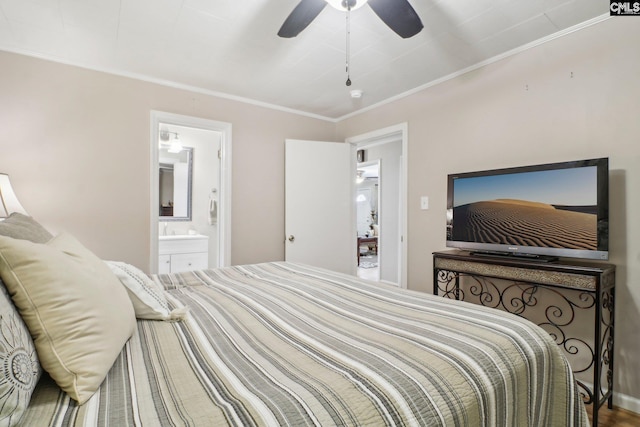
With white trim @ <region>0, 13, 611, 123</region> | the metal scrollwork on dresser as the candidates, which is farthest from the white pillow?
white trim @ <region>0, 13, 611, 123</region>

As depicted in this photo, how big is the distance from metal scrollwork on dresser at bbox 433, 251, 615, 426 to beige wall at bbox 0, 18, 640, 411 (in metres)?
0.12

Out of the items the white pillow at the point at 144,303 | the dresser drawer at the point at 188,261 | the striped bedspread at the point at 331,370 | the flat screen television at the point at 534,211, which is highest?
the flat screen television at the point at 534,211

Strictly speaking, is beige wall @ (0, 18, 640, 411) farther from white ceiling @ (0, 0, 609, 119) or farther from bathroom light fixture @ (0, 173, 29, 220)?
bathroom light fixture @ (0, 173, 29, 220)

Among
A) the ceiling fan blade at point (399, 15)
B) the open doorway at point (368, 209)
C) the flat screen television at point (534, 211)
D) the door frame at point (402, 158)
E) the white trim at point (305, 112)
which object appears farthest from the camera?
the open doorway at point (368, 209)

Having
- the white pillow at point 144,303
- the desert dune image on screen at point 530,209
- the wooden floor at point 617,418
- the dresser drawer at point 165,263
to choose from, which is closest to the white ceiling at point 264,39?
the desert dune image on screen at point 530,209

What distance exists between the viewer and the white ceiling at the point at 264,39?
1897 mm

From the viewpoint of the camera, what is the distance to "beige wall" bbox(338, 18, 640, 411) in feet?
6.17

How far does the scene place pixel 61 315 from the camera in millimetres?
717

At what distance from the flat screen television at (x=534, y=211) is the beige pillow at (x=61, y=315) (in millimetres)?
2368

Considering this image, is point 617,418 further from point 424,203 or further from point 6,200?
point 6,200

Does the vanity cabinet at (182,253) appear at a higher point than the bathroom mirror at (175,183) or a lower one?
lower

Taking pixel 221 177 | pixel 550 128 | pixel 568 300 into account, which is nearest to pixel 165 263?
pixel 221 177

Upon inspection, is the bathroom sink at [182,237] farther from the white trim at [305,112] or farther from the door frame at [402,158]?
the door frame at [402,158]

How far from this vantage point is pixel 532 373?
3.27ft
